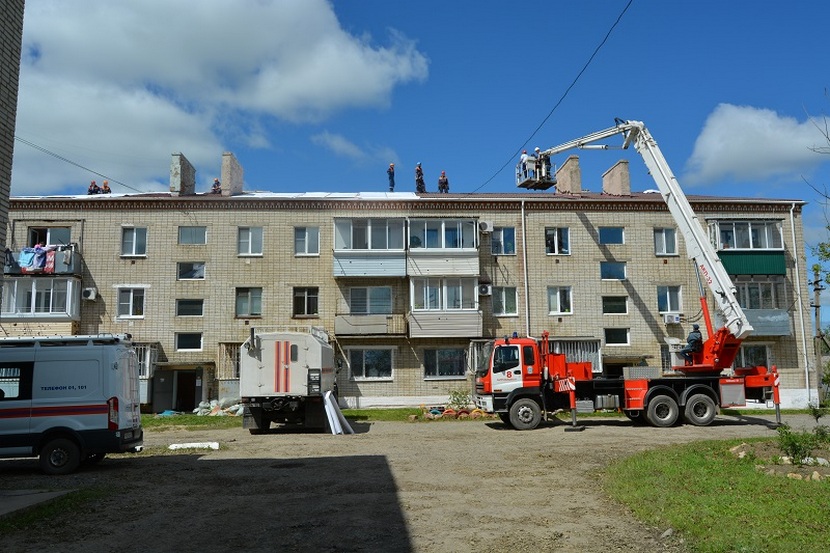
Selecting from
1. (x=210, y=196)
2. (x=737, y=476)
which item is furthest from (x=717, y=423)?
(x=210, y=196)

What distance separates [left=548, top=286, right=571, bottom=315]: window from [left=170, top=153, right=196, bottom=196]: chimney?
1947 centimetres

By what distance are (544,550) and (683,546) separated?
1.46m

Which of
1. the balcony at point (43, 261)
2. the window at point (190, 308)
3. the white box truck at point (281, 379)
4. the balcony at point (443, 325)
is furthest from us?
the window at point (190, 308)

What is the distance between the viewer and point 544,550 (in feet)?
23.6

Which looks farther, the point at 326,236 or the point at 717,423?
the point at 326,236

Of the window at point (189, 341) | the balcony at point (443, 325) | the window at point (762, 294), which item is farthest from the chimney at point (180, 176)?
the window at point (762, 294)

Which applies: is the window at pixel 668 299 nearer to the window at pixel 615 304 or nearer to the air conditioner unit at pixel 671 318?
the air conditioner unit at pixel 671 318

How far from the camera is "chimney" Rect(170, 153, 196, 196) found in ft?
112

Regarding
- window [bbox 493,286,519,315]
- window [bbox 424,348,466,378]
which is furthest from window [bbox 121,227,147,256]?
window [bbox 493,286,519,315]

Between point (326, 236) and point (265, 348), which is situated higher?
point (326, 236)

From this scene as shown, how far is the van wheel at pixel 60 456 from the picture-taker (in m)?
12.9

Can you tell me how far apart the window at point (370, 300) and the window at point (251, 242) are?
16.8ft

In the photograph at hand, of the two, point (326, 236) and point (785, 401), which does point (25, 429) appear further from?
point (785, 401)

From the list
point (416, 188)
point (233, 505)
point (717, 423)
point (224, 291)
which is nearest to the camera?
point (233, 505)
